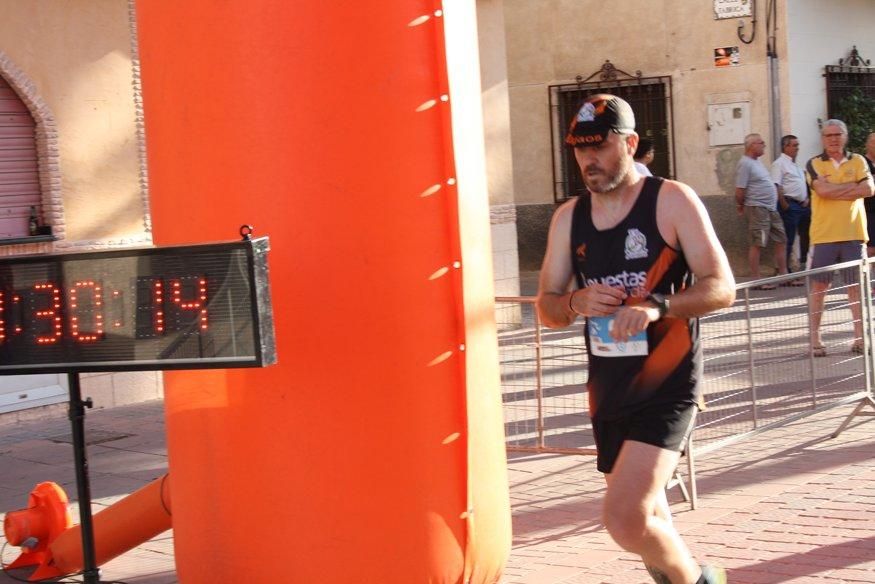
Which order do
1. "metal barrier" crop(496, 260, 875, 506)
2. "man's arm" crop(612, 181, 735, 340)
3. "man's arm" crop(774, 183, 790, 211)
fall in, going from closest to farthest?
"man's arm" crop(612, 181, 735, 340)
"metal barrier" crop(496, 260, 875, 506)
"man's arm" crop(774, 183, 790, 211)

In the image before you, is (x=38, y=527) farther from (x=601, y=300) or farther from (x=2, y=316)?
(x=601, y=300)

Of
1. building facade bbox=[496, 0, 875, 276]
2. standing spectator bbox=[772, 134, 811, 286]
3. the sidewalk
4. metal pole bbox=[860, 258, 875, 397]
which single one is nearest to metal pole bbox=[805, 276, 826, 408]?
the sidewalk

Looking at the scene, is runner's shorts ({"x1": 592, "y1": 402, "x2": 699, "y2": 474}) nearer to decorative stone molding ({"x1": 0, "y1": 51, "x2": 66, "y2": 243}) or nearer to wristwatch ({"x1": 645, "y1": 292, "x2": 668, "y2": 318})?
wristwatch ({"x1": 645, "y1": 292, "x2": 668, "y2": 318})

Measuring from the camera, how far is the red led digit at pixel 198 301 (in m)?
4.53

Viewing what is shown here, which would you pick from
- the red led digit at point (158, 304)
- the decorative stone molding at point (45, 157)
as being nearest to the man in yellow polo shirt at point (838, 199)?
the decorative stone molding at point (45, 157)

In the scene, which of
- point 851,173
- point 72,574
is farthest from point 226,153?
point 851,173

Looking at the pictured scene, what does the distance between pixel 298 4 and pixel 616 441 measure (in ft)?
6.24

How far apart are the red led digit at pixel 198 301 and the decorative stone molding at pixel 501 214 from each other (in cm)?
1002

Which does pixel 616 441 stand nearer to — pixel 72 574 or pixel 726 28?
pixel 72 574

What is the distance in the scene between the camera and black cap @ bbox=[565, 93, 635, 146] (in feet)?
14.9

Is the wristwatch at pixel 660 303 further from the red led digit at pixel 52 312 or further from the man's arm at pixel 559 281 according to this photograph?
the red led digit at pixel 52 312

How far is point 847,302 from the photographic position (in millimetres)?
8906

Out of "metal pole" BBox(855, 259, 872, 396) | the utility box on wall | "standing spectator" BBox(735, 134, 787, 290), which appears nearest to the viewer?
"metal pole" BBox(855, 259, 872, 396)

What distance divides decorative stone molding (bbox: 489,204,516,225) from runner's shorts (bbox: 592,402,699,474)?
989 cm
